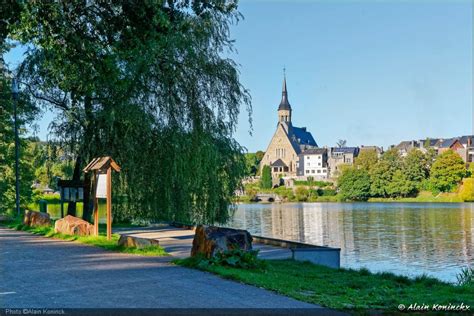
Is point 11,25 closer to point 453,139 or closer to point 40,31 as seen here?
point 40,31

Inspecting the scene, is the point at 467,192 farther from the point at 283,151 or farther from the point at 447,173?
the point at 283,151

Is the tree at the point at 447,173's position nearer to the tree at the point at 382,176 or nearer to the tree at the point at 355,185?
the tree at the point at 382,176

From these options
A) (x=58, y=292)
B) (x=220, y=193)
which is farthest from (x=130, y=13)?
(x=220, y=193)

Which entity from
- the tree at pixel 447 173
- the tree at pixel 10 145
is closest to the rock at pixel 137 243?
the tree at pixel 10 145

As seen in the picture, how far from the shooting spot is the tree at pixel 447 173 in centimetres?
9121

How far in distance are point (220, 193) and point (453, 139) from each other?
379 feet

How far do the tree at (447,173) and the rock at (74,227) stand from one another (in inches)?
3226

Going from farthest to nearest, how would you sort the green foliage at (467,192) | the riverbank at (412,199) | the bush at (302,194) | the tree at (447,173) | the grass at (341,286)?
1. the bush at (302,194)
2. the tree at (447,173)
3. the riverbank at (412,199)
4. the green foliage at (467,192)
5. the grass at (341,286)

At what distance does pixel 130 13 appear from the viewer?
12.1 m

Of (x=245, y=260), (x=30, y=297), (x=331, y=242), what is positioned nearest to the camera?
(x=30, y=297)

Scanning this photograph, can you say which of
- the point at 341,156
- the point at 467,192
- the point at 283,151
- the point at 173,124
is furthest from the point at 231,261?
the point at 283,151

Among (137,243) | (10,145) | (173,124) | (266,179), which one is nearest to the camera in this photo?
(137,243)

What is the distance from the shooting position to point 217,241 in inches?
440

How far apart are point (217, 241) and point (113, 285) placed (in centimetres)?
288
